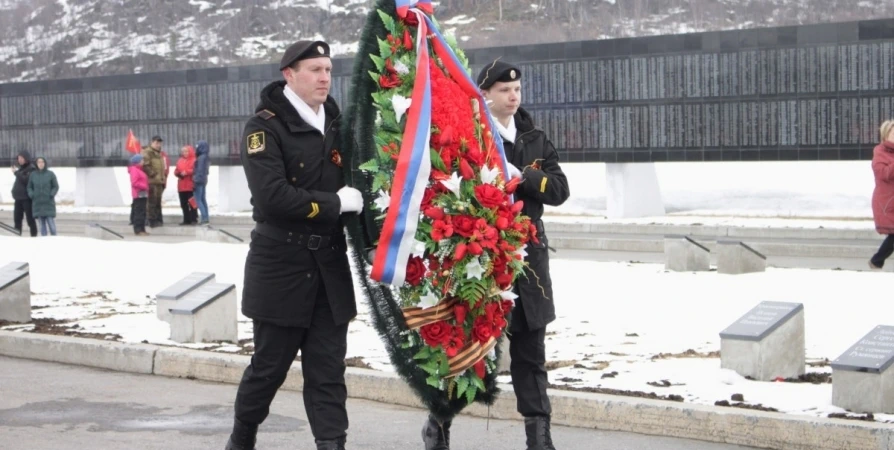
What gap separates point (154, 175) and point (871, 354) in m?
21.3

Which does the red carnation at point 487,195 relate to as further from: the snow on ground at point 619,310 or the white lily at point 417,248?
the snow on ground at point 619,310

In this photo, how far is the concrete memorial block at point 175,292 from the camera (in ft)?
35.6

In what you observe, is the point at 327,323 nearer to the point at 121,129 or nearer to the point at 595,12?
the point at 121,129

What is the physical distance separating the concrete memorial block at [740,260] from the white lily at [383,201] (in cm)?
818

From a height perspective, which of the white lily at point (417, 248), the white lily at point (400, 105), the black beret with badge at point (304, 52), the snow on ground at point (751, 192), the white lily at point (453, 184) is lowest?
A: the snow on ground at point (751, 192)

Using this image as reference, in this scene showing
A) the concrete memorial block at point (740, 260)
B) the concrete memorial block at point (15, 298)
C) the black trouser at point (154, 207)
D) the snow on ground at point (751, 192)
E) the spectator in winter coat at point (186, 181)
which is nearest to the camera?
the concrete memorial block at point (15, 298)

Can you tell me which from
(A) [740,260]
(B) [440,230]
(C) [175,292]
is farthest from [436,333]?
(A) [740,260]

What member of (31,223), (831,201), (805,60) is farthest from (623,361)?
(831,201)

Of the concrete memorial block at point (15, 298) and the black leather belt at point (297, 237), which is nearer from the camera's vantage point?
the black leather belt at point (297, 237)

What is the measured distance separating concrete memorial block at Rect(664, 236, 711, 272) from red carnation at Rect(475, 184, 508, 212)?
8620 mm

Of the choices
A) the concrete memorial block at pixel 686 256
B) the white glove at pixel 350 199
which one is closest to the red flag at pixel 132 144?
the concrete memorial block at pixel 686 256

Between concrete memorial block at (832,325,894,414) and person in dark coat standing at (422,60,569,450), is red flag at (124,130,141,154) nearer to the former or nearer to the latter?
person in dark coat standing at (422,60,569,450)

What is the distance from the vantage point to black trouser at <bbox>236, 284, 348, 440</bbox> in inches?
241

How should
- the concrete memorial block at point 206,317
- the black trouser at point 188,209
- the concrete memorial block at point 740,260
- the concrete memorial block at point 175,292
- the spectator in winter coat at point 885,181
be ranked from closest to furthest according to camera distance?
the concrete memorial block at point 206,317 → the concrete memorial block at point 175,292 → the concrete memorial block at point 740,260 → the spectator in winter coat at point 885,181 → the black trouser at point 188,209
